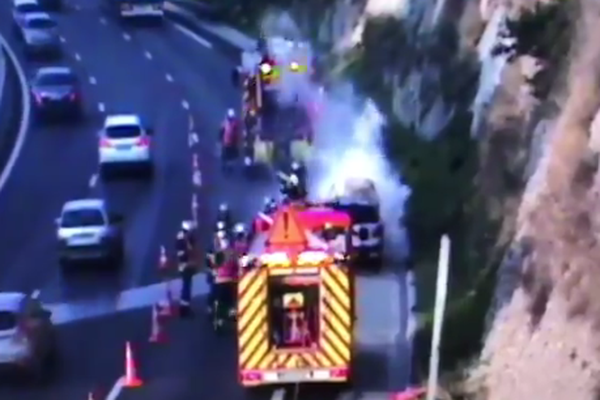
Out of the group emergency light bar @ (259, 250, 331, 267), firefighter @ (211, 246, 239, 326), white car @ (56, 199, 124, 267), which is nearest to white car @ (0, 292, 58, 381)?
firefighter @ (211, 246, 239, 326)

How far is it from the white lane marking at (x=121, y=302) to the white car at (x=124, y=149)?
12740 millimetres

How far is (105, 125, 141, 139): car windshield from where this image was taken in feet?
150

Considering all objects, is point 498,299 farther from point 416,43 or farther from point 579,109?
point 416,43

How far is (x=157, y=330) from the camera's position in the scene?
28.5m

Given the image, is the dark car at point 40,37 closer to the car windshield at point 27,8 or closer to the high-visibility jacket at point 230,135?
the car windshield at point 27,8

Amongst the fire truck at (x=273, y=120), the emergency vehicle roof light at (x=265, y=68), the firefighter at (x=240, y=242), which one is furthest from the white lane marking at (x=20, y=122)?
the firefighter at (x=240, y=242)

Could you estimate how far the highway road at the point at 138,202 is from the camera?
25.7 m

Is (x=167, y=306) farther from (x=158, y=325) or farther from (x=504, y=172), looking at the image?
(x=504, y=172)

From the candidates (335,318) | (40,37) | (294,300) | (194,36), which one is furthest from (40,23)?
(335,318)

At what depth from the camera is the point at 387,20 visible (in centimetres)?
4459

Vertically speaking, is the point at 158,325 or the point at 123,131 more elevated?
the point at 123,131

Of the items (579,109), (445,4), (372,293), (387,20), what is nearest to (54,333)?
→ (372,293)

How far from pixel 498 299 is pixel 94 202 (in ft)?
50.5

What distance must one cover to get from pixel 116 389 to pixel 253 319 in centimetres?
344
